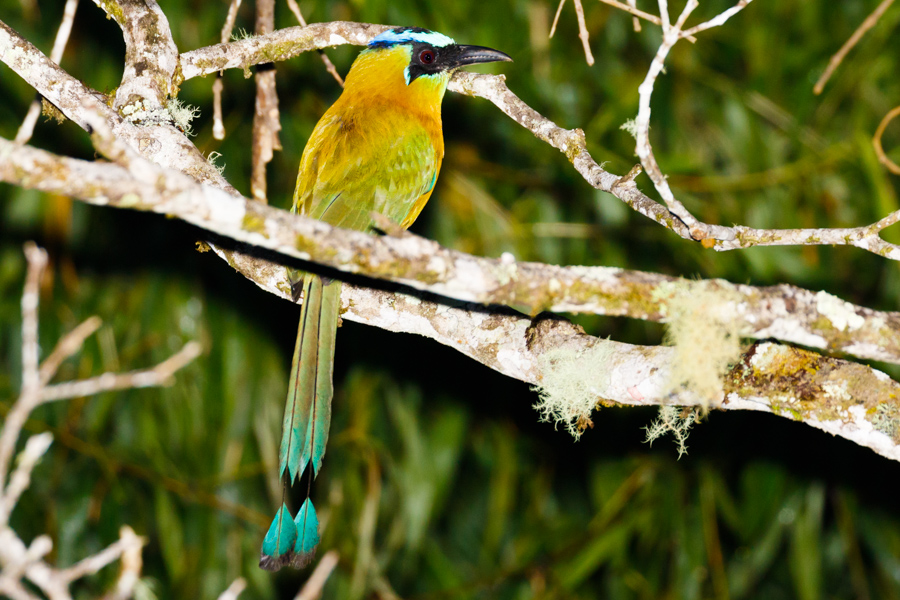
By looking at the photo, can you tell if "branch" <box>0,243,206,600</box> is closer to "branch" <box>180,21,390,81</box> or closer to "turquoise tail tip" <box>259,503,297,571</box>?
"turquoise tail tip" <box>259,503,297,571</box>

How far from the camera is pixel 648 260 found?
3.73 m

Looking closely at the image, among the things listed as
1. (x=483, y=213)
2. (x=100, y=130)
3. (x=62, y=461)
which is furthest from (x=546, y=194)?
(x=100, y=130)

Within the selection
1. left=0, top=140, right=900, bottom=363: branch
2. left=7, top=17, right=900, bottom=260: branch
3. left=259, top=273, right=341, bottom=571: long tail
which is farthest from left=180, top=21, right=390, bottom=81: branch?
left=0, top=140, right=900, bottom=363: branch

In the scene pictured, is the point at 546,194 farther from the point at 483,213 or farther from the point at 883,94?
the point at 883,94

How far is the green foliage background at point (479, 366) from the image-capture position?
11.6 ft

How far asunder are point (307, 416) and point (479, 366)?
2.03 metres

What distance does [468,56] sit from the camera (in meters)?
2.61

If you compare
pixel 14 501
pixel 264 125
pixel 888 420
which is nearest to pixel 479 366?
pixel 264 125

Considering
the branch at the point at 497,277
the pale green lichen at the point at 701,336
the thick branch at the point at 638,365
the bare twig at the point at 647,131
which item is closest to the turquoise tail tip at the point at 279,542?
the thick branch at the point at 638,365

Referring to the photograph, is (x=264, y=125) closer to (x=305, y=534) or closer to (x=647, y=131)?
(x=305, y=534)

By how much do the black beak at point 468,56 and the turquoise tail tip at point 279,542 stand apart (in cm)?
151

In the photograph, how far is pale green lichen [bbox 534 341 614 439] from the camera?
1.72 meters

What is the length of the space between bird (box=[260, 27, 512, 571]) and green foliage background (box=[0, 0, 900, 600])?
3.05 ft

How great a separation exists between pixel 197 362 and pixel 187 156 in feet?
6.00
